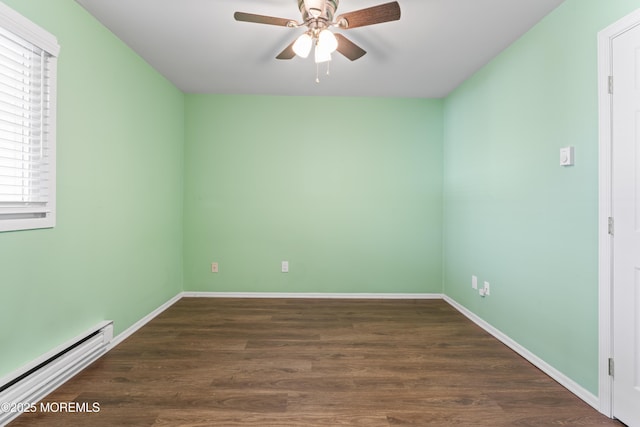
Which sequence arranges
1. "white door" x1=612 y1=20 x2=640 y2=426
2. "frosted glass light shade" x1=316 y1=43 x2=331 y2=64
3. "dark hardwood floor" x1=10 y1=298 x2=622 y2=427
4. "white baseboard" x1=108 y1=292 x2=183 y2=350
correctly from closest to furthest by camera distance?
"white door" x1=612 y1=20 x2=640 y2=426 < "dark hardwood floor" x1=10 y1=298 x2=622 y2=427 < "frosted glass light shade" x1=316 y1=43 x2=331 y2=64 < "white baseboard" x1=108 y1=292 x2=183 y2=350

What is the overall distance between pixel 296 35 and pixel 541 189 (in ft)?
6.84

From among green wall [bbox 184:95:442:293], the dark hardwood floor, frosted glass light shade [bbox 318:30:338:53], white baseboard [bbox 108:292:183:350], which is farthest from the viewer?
green wall [bbox 184:95:442:293]

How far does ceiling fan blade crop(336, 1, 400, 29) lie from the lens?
160 centimetres

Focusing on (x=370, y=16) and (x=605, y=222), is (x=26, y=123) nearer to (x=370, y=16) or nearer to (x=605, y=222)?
(x=370, y=16)

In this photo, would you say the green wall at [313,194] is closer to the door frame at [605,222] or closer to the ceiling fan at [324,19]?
the ceiling fan at [324,19]

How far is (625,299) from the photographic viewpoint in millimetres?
1550

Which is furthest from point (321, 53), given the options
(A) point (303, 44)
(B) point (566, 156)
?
(B) point (566, 156)

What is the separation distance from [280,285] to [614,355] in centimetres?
287

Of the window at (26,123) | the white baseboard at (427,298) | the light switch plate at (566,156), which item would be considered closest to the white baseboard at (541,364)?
the white baseboard at (427,298)

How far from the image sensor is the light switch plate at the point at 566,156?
1863 mm

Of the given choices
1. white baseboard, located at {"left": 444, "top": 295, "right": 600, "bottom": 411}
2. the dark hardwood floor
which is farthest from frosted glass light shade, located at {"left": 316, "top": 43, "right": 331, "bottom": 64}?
white baseboard, located at {"left": 444, "top": 295, "right": 600, "bottom": 411}

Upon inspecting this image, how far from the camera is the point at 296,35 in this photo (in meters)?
2.37

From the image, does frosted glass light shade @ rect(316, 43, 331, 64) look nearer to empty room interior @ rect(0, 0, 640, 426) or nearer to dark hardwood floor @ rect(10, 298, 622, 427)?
empty room interior @ rect(0, 0, 640, 426)

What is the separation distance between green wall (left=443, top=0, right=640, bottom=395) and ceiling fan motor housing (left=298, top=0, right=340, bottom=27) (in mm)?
1450
